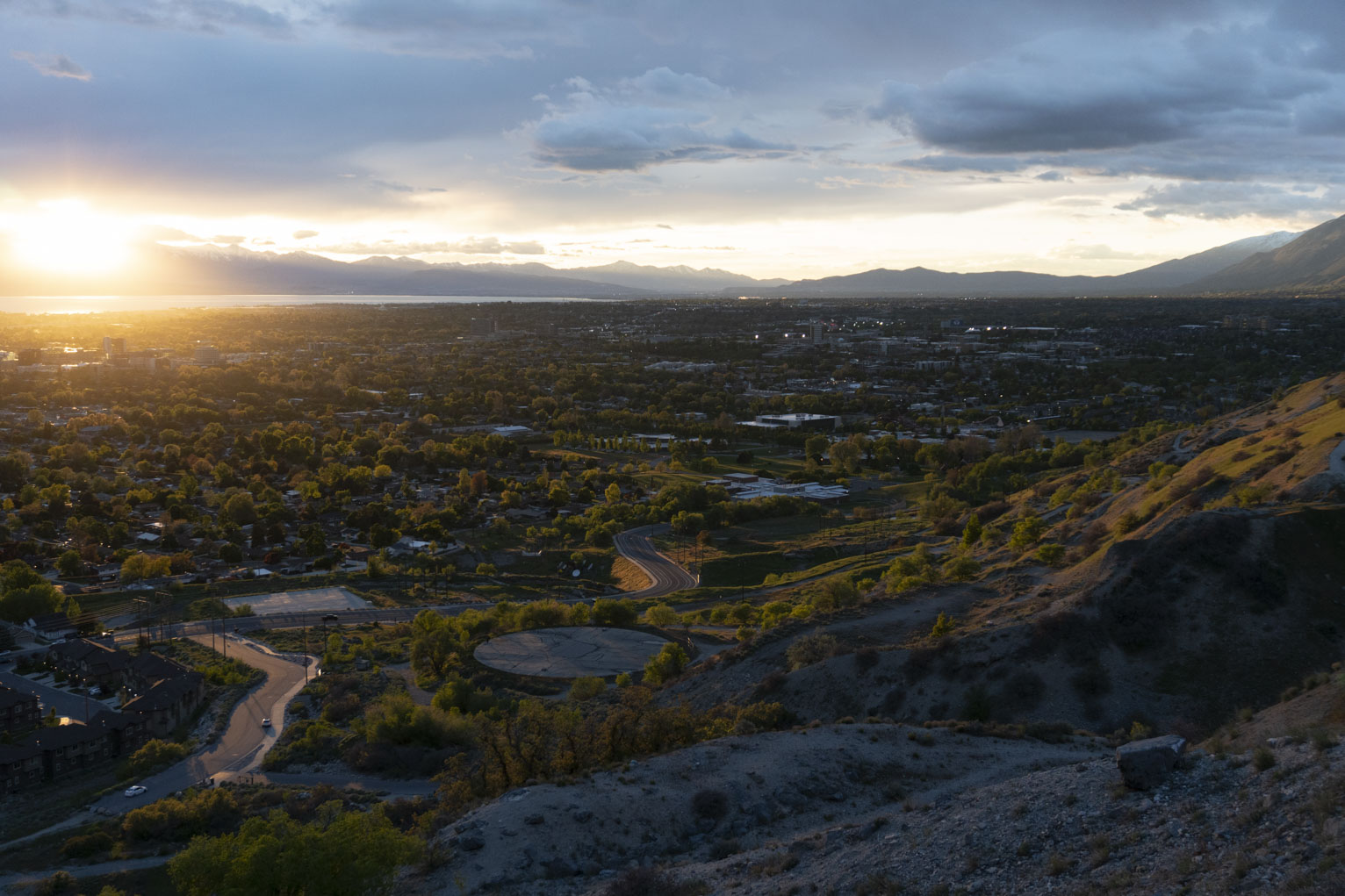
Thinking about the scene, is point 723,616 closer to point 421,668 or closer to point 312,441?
point 421,668

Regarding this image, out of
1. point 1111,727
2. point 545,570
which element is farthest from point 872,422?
point 1111,727

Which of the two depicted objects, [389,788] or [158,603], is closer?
[389,788]

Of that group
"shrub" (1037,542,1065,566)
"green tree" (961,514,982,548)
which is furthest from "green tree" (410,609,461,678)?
"green tree" (961,514,982,548)

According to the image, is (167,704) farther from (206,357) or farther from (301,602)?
(206,357)

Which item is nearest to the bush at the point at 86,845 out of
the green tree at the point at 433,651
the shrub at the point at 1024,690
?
the green tree at the point at 433,651

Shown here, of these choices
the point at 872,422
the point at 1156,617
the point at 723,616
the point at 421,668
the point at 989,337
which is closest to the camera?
the point at 1156,617

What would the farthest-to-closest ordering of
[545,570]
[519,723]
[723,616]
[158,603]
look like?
1. [545,570]
2. [158,603]
3. [723,616]
4. [519,723]

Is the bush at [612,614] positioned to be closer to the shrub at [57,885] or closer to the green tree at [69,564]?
the shrub at [57,885]
